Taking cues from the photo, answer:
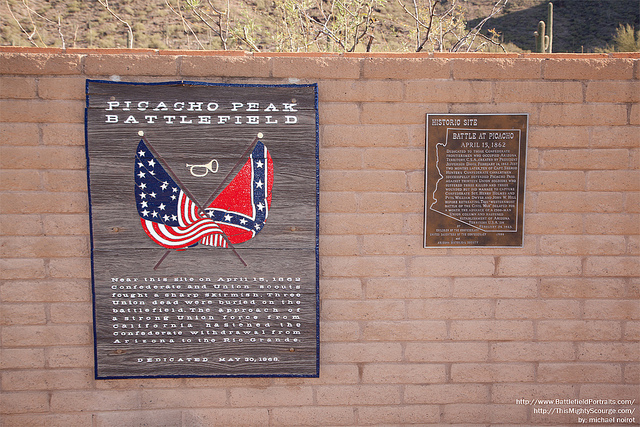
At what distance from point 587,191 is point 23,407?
12.2ft

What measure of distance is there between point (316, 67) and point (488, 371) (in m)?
2.16

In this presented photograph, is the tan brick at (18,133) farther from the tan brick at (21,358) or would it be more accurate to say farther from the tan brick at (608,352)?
the tan brick at (608,352)

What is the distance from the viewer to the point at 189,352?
234 centimetres

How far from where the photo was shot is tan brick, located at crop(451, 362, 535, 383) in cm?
242

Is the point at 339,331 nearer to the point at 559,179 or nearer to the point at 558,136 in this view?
the point at 559,179

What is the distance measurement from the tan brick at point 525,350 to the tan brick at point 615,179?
1.02m

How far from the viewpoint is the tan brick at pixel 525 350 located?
94.9 inches

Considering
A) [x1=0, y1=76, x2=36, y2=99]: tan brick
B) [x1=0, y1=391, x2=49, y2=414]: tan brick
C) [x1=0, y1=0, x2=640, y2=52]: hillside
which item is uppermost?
[x1=0, y1=0, x2=640, y2=52]: hillside

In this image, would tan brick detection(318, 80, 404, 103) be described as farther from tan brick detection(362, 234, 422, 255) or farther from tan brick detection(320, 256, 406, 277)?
tan brick detection(320, 256, 406, 277)

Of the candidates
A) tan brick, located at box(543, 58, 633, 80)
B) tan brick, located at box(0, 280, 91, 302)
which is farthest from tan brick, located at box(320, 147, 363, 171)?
tan brick, located at box(0, 280, 91, 302)

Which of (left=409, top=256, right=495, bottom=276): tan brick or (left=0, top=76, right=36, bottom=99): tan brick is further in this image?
(left=409, top=256, right=495, bottom=276): tan brick

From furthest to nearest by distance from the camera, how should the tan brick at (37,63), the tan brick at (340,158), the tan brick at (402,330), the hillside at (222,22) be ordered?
the hillside at (222,22) < the tan brick at (402,330) < the tan brick at (340,158) < the tan brick at (37,63)

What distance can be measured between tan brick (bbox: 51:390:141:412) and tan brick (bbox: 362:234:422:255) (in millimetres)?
1702

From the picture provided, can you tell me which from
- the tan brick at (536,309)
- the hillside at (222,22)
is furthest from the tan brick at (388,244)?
the hillside at (222,22)
